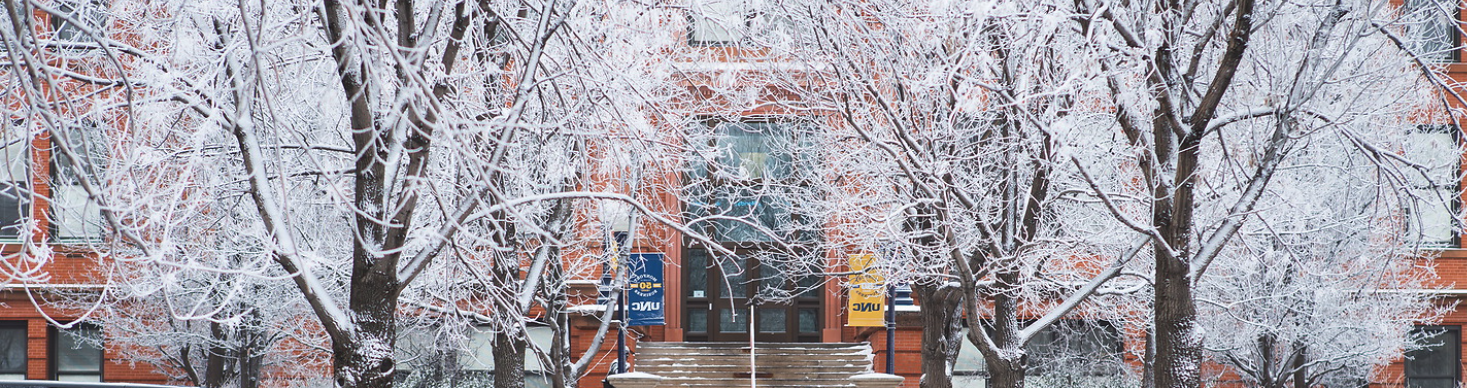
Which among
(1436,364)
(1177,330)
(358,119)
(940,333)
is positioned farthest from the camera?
(1436,364)

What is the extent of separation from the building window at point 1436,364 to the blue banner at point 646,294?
14.7 m

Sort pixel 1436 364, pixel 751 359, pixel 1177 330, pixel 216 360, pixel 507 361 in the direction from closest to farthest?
pixel 1177 330 → pixel 507 361 → pixel 751 359 → pixel 216 360 → pixel 1436 364

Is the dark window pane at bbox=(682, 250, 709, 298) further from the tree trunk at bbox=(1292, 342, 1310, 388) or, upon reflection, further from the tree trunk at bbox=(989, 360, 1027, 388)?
the tree trunk at bbox=(989, 360, 1027, 388)

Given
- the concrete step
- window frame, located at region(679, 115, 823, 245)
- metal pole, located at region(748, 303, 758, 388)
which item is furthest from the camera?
the concrete step

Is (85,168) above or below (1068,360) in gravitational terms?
above

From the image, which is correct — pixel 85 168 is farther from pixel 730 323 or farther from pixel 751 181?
pixel 730 323

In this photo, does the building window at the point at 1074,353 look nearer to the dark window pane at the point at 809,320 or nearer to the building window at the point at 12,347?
the dark window pane at the point at 809,320

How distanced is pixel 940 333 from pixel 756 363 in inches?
272

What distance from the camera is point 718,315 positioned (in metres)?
22.6

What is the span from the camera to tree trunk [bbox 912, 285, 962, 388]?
43.0 ft

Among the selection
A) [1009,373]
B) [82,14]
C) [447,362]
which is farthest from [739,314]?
[82,14]

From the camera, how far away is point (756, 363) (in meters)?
19.8

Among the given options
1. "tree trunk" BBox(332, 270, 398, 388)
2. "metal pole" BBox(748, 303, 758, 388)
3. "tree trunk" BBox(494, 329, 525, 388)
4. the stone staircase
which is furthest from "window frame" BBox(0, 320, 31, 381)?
"tree trunk" BBox(332, 270, 398, 388)

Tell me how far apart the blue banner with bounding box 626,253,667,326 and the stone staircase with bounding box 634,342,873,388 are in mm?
2537
